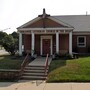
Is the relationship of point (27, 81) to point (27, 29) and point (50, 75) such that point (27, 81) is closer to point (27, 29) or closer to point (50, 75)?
point (50, 75)

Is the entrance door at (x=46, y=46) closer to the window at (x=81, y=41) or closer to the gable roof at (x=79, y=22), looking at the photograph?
the gable roof at (x=79, y=22)

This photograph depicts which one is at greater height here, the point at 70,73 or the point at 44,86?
the point at 70,73

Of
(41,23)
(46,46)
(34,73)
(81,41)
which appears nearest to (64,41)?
(46,46)

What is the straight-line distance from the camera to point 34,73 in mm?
19234

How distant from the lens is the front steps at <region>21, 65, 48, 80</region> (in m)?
18.3

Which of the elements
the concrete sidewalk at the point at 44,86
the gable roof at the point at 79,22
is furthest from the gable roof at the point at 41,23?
the concrete sidewalk at the point at 44,86

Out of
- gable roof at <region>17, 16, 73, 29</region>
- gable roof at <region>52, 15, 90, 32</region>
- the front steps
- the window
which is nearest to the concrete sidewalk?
the front steps

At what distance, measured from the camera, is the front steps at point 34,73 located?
1828cm

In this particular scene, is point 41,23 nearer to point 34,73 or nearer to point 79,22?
point 79,22

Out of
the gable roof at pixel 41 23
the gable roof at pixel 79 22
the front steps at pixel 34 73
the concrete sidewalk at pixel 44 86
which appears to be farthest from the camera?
the gable roof at pixel 79 22

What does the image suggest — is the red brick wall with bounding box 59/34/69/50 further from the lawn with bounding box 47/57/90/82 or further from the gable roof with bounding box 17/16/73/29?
the lawn with bounding box 47/57/90/82

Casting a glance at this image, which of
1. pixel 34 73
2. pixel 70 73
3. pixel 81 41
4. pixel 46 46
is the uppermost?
pixel 81 41

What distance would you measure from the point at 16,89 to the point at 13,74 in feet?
12.7

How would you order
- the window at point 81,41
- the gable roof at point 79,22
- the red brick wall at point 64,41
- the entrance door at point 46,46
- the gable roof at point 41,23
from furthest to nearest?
the gable roof at point 79,22
the window at point 81,41
the entrance door at point 46,46
the red brick wall at point 64,41
the gable roof at point 41,23
